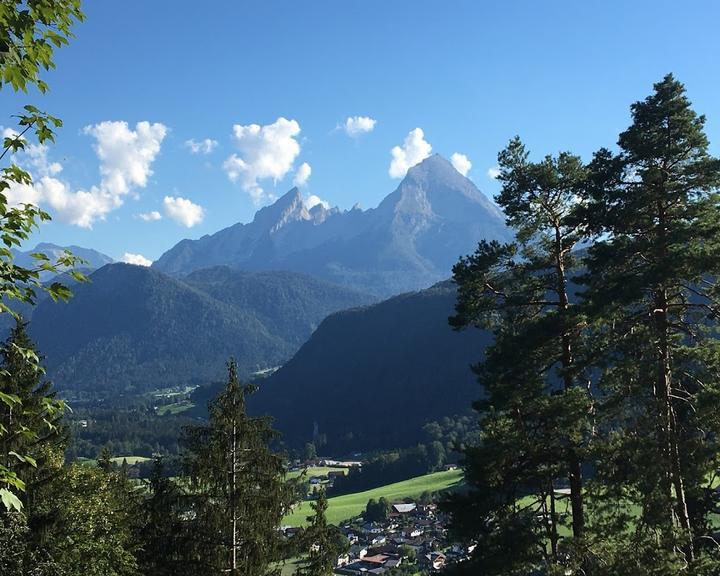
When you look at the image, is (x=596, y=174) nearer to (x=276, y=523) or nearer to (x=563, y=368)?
(x=563, y=368)

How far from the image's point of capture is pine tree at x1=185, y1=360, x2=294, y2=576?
1738cm

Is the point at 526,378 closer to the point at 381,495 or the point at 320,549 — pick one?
the point at 320,549

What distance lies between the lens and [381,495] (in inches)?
5256

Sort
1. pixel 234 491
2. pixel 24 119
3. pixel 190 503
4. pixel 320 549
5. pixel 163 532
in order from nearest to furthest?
1. pixel 24 119
2. pixel 234 491
3. pixel 190 503
4. pixel 163 532
5. pixel 320 549

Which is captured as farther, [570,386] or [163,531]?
[163,531]

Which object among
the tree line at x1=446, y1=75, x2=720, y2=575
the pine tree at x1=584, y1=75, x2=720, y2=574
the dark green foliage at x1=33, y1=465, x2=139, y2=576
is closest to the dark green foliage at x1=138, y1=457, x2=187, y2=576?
the dark green foliage at x1=33, y1=465, x2=139, y2=576

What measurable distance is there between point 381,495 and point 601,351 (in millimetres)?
126209

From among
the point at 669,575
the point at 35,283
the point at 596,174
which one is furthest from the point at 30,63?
the point at 596,174

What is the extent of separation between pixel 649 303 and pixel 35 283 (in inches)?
Answer: 627

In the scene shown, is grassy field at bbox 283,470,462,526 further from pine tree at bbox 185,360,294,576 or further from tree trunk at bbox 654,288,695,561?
tree trunk at bbox 654,288,695,561

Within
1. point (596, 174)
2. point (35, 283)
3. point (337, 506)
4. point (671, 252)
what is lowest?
point (337, 506)

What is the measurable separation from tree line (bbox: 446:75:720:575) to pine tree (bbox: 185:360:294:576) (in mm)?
5917

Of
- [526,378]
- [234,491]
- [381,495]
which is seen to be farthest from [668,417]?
[381,495]

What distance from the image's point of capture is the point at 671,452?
15.1 meters
